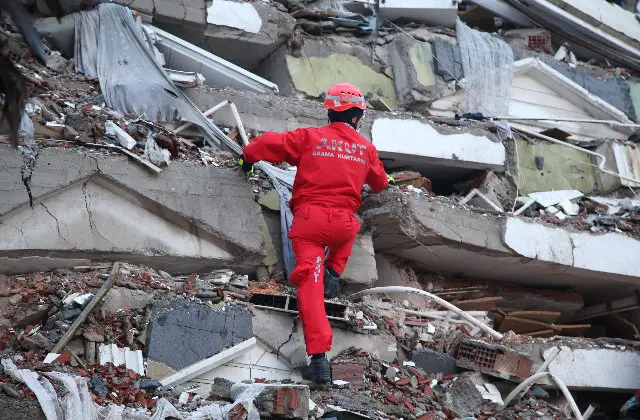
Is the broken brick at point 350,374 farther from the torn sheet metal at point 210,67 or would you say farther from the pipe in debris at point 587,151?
the pipe in debris at point 587,151

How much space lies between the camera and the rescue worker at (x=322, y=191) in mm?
7441

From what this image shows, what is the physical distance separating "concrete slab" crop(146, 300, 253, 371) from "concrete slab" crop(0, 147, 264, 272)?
847 mm

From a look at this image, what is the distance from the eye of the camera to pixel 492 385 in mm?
8555

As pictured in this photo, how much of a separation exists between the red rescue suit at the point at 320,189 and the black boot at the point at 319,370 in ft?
1.15

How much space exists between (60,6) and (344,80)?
11.4 ft

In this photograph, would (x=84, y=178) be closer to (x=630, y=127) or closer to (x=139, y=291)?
(x=139, y=291)

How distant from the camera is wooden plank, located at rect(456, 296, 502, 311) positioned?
10.3m

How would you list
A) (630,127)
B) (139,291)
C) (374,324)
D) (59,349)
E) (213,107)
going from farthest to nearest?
(630,127), (213,107), (374,324), (139,291), (59,349)

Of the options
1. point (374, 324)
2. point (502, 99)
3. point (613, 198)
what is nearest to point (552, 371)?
point (374, 324)

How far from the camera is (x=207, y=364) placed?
7.28 m

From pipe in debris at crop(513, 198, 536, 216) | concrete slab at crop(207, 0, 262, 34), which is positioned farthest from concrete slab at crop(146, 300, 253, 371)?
concrete slab at crop(207, 0, 262, 34)

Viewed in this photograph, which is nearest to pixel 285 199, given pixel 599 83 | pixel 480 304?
pixel 480 304

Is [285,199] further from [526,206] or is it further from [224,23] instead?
[526,206]

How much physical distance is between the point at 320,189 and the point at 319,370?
1484 mm
